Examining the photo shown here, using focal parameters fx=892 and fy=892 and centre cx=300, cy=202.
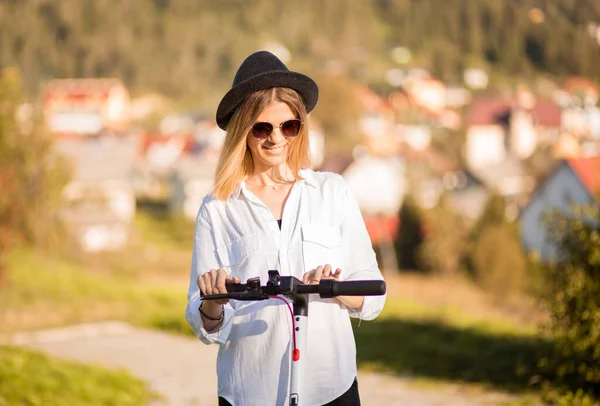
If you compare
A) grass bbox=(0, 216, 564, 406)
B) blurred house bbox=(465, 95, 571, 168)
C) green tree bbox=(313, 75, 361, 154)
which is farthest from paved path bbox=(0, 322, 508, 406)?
blurred house bbox=(465, 95, 571, 168)

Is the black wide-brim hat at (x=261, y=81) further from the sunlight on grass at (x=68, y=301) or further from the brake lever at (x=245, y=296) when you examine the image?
the sunlight on grass at (x=68, y=301)

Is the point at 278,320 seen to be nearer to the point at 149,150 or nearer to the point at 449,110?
the point at 149,150

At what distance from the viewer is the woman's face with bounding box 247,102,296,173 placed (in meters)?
2.61

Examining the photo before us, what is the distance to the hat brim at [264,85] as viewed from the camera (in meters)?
2.58

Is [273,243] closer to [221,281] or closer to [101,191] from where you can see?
[221,281]

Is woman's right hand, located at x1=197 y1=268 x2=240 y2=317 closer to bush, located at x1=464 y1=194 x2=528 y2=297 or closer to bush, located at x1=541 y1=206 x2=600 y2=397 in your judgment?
bush, located at x1=541 y1=206 x2=600 y2=397

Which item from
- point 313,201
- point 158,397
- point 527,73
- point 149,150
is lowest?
point 158,397

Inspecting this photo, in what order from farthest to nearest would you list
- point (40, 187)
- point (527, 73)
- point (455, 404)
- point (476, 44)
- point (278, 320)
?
point (476, 44)
point (527, 73)
point (40, 187)
point (455, 404)
point (278, 320)

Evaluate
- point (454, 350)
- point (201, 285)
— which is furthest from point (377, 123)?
point (201, 285)

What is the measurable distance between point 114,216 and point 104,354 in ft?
148

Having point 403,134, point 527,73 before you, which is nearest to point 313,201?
point 527,73

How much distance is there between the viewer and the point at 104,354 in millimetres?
10117

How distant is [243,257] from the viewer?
256 cm

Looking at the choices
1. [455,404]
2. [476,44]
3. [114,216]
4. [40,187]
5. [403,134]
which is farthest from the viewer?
[403,134]
